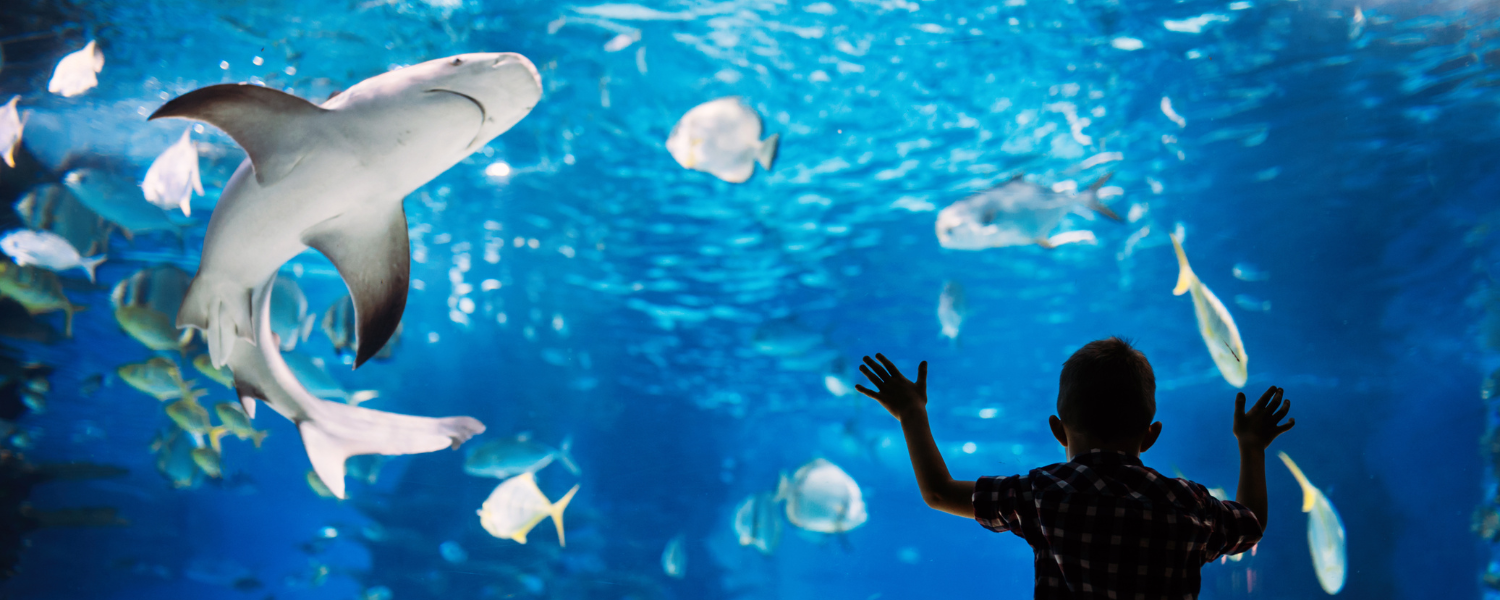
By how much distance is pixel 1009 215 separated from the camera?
5598 mm

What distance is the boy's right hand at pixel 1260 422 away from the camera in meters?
1.85

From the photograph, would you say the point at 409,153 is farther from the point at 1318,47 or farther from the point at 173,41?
the point at 1318,47

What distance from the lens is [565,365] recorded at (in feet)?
55.9

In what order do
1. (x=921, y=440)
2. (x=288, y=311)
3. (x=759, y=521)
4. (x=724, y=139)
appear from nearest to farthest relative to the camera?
(x=921, y=440)
(x=724, y=139)
(x=288, y=311)
(x=759, y=521)

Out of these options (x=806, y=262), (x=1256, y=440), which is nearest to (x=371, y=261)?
(x=1256, y=440)

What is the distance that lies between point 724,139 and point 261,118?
11.0ft

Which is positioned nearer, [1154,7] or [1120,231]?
[1154,7]

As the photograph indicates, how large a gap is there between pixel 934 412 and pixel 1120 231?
39.8 ft

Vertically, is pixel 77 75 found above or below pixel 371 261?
below

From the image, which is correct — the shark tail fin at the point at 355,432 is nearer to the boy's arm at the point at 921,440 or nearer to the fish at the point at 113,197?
the boy's arm at the point at 921,440

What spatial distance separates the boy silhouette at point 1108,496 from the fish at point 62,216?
32.0ft

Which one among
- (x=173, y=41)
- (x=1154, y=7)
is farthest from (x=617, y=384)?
(x=1154, y=7)

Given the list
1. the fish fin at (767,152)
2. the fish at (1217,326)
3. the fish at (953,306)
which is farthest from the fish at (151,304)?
the fish at (1217,326)

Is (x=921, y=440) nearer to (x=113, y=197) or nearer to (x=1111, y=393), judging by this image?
(x=1111, y=393)
